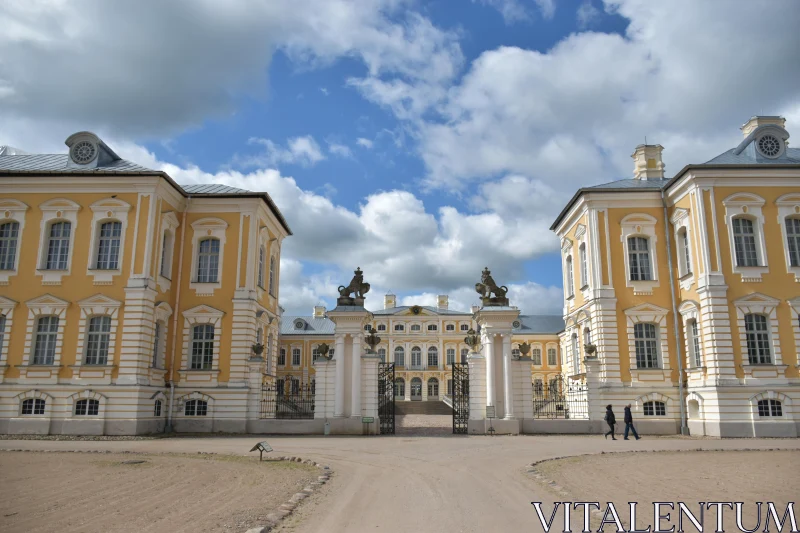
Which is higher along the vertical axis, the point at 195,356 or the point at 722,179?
the point at 722,179

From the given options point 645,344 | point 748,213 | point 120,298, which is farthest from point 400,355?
point 748,213

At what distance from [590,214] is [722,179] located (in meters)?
5.30

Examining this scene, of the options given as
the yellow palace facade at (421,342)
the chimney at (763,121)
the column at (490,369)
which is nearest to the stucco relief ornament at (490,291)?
the column at (490,369)

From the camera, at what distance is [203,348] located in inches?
1035

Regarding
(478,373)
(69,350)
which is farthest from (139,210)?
(478,373)

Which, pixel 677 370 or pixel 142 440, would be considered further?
pixel 677 370

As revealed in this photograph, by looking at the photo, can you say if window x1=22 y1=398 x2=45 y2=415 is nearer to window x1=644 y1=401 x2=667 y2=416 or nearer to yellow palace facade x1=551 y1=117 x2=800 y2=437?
yellow palace facade x1=551 y1=117 x2=800 y2=437

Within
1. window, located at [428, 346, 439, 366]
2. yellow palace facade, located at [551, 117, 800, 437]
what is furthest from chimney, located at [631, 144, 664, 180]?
window, located at [428, 346, 439, 366]

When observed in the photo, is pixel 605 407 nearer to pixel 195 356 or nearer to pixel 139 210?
pixel 195 356

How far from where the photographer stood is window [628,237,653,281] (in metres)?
26.6

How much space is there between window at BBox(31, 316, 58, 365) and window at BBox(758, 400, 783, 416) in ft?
89.6

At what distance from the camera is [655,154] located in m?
30.4

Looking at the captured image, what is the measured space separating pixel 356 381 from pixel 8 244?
51.3ft

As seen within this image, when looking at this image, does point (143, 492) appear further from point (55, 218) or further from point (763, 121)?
point (763, 121)
